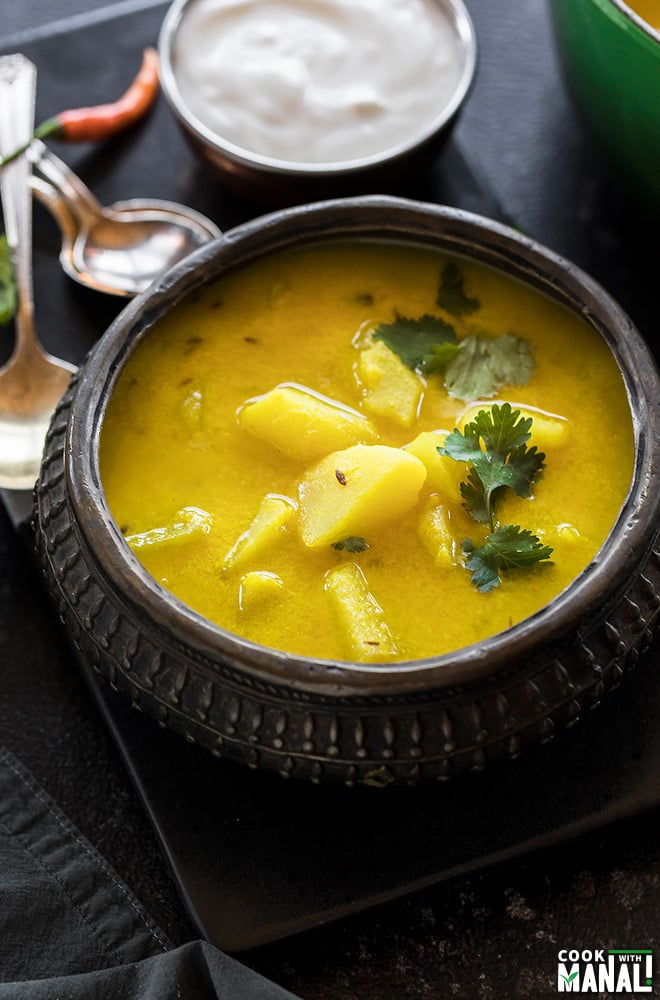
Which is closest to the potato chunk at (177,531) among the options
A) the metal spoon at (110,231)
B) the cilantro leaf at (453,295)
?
the cilantro leaf at (453,295)

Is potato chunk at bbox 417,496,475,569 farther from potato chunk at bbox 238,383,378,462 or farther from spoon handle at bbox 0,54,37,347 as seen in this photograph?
spoon handle at bbox 0,54,37,347

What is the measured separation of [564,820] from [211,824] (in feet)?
1.98

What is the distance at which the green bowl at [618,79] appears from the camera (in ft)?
8.18

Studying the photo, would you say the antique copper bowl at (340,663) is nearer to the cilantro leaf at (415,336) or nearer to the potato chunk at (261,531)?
the potato chunk at (261,531)

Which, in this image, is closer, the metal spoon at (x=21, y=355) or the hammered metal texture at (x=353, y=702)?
the hammered metal texture at (x=353, y=702)

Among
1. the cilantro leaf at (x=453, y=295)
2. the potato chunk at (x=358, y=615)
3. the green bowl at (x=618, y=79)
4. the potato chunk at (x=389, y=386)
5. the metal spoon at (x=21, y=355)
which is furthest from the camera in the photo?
the metal spoon at (x=21, y=355)

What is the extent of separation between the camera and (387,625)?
1992 millimetres

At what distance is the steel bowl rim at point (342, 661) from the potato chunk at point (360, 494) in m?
0.31

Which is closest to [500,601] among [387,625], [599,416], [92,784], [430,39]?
[387,625]

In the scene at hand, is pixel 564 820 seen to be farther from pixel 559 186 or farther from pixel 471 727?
pixel 559 186

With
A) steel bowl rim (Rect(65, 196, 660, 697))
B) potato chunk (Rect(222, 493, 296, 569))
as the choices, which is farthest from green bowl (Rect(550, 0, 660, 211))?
potato chunk (Rect(222, 493, 296, 569))

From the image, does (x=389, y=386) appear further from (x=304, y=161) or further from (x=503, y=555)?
(x=304, y=161)

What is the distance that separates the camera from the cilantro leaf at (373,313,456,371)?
7.53 ft

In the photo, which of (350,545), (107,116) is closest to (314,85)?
(107,116)
